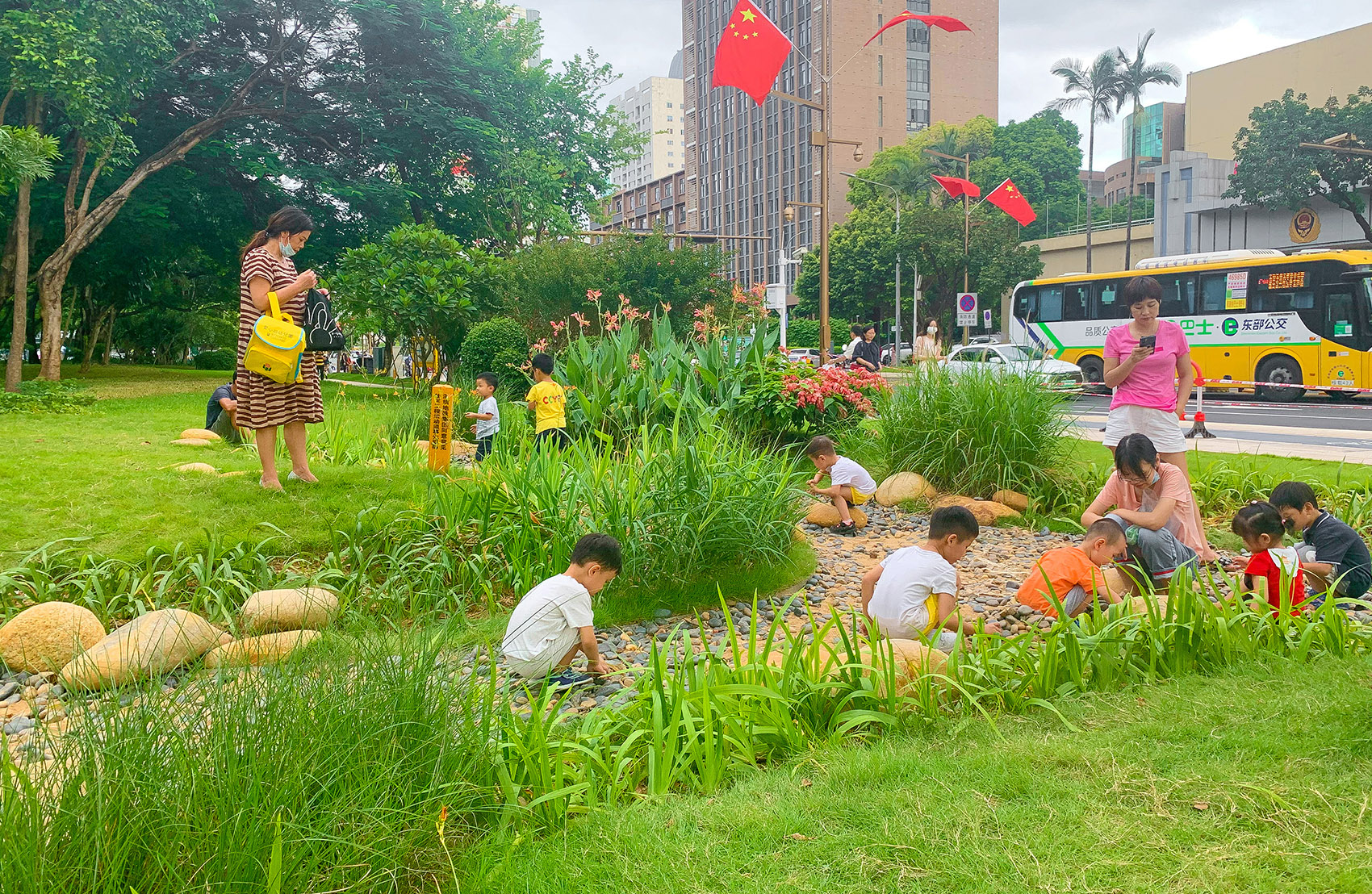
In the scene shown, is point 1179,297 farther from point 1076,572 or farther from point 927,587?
point 927,587

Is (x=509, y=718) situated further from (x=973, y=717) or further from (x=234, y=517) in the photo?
(x=234, y=517)

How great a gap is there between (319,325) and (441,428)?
1166mm

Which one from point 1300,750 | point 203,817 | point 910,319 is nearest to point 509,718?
point 203,817

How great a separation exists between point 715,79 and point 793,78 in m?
76.6

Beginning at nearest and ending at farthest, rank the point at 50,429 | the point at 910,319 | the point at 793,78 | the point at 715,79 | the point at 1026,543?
1. the point at 1026,543
2. the point at 50,429
3. the point at 715,79
4. the point at 910,319
5. the point at 793,78

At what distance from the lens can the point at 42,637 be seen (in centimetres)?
471

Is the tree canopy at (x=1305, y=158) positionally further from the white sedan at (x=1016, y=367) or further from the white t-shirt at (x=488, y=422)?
the white t-shirt at (x=488, y=422)

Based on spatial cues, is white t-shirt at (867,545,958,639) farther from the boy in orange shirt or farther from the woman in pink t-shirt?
the woman in pink t-shirt

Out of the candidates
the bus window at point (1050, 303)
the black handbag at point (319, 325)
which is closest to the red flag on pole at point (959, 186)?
the bus window at point (1050, 303)

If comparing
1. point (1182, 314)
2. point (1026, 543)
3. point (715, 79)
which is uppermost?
point (715, 79)

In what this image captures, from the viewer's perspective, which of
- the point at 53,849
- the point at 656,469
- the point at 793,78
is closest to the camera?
the point at 53,849

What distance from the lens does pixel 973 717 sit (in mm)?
3568

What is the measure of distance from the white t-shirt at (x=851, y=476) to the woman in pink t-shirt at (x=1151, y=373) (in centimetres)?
205

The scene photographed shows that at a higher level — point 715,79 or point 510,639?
point 715,79
